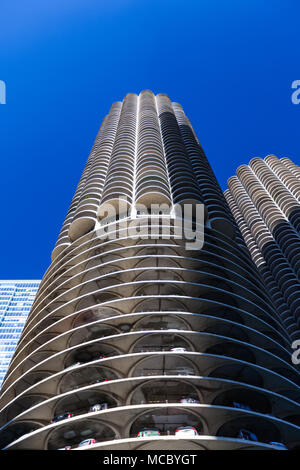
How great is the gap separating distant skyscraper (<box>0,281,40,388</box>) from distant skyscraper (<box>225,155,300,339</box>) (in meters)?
74.6

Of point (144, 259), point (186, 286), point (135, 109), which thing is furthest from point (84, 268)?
point (135, 109)

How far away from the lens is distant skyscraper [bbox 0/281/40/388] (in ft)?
427

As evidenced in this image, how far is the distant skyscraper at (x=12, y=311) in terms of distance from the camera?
427 feet

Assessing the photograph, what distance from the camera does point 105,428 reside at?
2698cm

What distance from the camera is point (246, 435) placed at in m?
27.1

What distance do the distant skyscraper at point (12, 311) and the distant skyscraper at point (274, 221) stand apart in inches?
2938

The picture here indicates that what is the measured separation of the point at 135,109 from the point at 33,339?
2692 inches

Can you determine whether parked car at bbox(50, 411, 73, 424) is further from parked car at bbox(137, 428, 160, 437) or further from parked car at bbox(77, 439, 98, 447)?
parked car at bbox(137, 428, 160, 437)

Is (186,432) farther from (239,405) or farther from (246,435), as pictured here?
(239,405)

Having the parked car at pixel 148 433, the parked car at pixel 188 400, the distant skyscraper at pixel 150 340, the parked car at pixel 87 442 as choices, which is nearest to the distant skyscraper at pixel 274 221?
the distant skyscraper at pixel 150 340

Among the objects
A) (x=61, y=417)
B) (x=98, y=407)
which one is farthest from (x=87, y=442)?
(x=61, y=417)

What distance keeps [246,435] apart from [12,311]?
426 ft

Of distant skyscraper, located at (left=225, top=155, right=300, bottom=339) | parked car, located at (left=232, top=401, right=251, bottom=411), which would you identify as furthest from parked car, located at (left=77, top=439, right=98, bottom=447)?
distant skyscraper, located at (left=225, top=155, right=300, bottom=339)

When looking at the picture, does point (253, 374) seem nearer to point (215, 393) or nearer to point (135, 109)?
point (215, 393)
